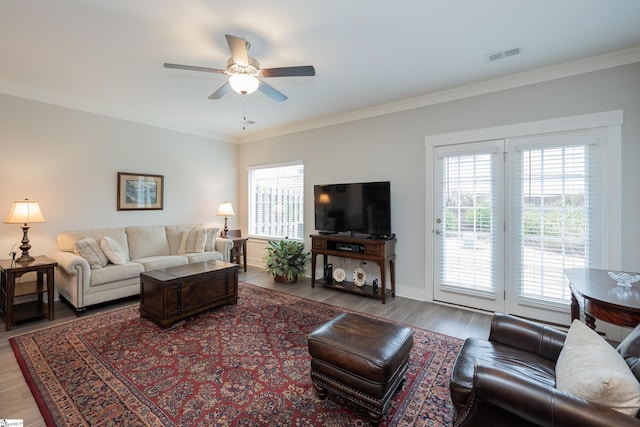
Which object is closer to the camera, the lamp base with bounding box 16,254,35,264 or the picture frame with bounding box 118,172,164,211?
the lamp base with bounding box 16,254,35,264

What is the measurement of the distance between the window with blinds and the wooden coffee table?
192cm

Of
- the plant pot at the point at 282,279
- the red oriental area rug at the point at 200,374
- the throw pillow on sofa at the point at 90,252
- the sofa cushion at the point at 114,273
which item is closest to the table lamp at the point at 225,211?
the plant pot at the point at 282,279

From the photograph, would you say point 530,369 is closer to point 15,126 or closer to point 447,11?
point 447,11

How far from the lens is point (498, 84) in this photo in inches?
130

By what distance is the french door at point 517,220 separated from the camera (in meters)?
2.91

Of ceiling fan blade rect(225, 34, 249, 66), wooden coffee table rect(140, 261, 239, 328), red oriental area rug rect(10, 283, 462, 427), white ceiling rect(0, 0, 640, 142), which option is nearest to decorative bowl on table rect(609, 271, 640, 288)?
red oriental area rug rect(10, 283, 462, 427)

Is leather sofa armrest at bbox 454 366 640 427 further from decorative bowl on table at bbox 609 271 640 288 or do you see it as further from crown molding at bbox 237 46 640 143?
crown molding at bbox 237 46 640 143

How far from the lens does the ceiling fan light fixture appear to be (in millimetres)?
2455

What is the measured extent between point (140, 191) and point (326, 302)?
3.60 metres

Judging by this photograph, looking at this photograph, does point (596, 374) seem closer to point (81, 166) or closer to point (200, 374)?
point (200, 374)

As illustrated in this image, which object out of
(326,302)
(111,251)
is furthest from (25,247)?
(326,302)

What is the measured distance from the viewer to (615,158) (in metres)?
2.74

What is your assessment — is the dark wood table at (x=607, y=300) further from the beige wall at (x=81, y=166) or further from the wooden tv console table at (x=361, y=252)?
the beige wall at (x=81, y=166)

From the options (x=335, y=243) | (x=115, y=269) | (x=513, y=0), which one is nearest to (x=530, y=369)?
(x=513, y=0)
